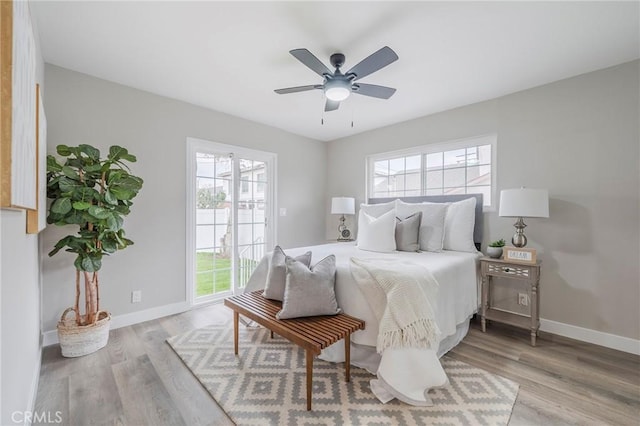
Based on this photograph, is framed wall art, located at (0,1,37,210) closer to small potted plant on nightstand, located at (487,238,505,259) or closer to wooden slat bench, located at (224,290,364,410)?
wooden slat bench, located at (224,290,364,410)

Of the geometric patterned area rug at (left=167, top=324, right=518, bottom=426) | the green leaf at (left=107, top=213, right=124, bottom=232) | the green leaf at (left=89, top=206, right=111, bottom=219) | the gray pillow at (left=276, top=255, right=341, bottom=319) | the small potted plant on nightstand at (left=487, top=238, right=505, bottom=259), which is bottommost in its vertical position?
the geometric patterned area rug at (left=167, top=324, right=518, bottom=426)

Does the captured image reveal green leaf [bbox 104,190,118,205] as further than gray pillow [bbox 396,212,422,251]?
No

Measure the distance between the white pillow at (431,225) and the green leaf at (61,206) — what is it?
3138 mm

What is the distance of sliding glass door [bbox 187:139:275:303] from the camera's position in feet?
11.0

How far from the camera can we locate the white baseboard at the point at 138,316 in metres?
2.38

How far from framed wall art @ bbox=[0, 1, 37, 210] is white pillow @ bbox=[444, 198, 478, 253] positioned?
331 centimetres

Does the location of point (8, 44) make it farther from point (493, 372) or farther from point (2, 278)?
point (493, 372)

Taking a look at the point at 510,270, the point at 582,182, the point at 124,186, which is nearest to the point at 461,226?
the point at 510,270

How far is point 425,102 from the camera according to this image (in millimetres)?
3209

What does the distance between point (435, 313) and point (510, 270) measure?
3.97 feet

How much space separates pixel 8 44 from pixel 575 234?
12.9 ft

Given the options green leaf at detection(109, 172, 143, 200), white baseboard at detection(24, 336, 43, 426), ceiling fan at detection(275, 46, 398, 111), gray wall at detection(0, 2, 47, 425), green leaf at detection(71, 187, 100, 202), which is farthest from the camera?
green leaf at detection(109, 172, 143, 200)

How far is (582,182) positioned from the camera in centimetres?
256

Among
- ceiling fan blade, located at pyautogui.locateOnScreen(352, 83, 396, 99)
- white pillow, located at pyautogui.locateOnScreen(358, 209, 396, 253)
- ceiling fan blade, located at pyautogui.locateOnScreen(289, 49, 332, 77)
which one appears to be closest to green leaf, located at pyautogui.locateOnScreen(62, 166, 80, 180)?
ceiling fan blade, located at pyautogui.locateOnScreen(289, 49, 332, 77)
